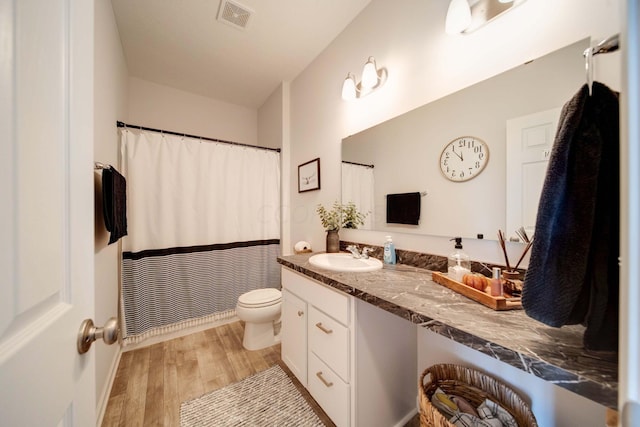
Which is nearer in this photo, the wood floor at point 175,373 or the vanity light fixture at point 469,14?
the vanity light fixture at point 469,14

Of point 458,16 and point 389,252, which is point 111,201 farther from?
point 458,16

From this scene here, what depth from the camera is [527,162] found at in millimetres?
924

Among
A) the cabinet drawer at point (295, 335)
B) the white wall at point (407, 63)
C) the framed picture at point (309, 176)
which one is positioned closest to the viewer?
the white wall at point (407, 63)

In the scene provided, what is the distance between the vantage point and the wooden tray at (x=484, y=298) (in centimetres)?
77

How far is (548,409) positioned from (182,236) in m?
2.51

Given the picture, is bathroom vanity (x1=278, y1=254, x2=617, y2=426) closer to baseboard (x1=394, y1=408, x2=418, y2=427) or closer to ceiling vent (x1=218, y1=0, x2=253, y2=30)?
baseboard (x1=394, y1=408, x2=418, y2=427)

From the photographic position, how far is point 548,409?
883 mm

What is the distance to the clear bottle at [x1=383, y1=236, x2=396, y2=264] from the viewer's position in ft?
4.58

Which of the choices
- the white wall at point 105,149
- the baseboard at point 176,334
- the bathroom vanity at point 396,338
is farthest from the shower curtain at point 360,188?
the baseboard at point 176,334


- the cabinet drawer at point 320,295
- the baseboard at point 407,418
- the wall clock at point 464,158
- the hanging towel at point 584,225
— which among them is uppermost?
the wall clock at point 464,158

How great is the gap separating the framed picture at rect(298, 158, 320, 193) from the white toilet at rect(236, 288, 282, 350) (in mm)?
1011

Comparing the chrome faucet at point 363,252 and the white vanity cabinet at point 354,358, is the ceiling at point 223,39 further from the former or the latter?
the white vanity cabinet at point 354,358

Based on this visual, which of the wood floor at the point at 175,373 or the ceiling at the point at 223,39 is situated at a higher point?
the ceiling at the point at 223,39

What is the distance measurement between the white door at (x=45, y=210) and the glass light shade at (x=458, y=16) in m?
1.34
